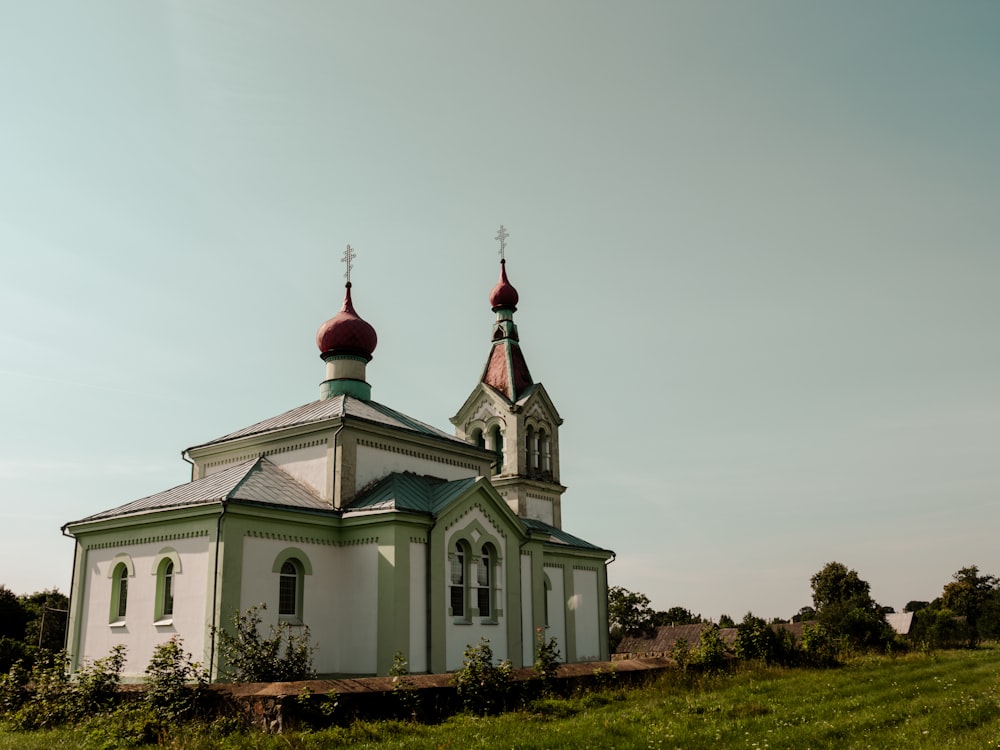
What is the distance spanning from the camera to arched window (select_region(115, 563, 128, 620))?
20641 mm

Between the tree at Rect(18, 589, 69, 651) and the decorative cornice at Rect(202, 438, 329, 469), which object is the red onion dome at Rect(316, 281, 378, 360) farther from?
the tree at Rect(18, 589, 69, 651)

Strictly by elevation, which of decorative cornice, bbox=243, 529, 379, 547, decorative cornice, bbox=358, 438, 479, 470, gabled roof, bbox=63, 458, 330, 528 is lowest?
decorative cornice, bbox=243, 529, 379, 547

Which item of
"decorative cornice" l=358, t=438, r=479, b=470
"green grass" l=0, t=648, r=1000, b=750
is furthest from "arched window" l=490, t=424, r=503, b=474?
"green grass" l=0, t=648, r=1000, b=750

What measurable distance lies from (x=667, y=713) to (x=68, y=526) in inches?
657

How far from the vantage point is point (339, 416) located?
22.1 metres

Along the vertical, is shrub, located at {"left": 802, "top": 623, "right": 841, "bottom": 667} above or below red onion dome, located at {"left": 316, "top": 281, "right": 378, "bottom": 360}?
below

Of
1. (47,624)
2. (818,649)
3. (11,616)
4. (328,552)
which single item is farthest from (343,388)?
(11,616)

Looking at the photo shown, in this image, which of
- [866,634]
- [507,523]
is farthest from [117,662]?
[866,634]

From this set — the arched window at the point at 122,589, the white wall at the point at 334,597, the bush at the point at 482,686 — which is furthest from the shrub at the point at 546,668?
the arched window at the point at 122,589

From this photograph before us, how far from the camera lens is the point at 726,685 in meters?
15.6

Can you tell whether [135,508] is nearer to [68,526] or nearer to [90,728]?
[68,526]

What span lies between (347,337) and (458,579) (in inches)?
349

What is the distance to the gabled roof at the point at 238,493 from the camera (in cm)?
1964

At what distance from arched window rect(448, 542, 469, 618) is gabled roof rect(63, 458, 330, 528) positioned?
3516 millimetres
